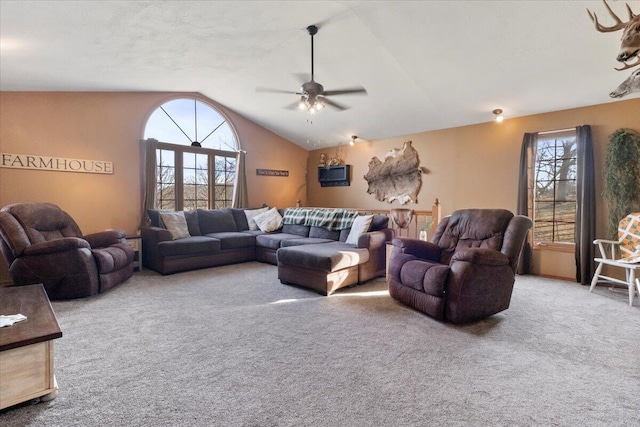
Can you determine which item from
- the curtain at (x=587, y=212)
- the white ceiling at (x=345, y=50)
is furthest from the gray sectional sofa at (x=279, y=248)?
the curtain at (x=587, y=212)

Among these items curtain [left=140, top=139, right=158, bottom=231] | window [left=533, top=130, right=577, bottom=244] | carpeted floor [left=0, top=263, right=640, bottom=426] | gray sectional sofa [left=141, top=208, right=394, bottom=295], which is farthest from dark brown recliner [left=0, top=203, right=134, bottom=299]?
window [left=533, top=130, right=577, bottom=244]

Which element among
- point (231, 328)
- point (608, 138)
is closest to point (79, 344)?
point (231, 328)

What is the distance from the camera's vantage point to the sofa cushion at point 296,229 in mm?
5516

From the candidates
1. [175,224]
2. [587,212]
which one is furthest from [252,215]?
[587,212]

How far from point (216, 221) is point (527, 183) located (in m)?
5.08

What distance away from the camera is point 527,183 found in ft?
15.4

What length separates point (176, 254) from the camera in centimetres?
454

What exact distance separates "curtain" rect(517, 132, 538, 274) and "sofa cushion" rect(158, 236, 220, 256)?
468 centimetres

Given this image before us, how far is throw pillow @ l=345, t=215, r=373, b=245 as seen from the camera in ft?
14.3

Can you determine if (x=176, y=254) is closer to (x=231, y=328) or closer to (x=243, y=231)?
(x=243, y=231)

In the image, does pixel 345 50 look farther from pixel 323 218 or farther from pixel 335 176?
pixel 335 176

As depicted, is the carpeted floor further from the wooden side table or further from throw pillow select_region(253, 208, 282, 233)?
throw pillow select_region(253, 208, 282, 233)

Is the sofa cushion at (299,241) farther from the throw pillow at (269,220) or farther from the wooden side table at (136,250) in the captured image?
the wooden side table at (136,250)

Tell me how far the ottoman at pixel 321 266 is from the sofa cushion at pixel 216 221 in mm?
2115
